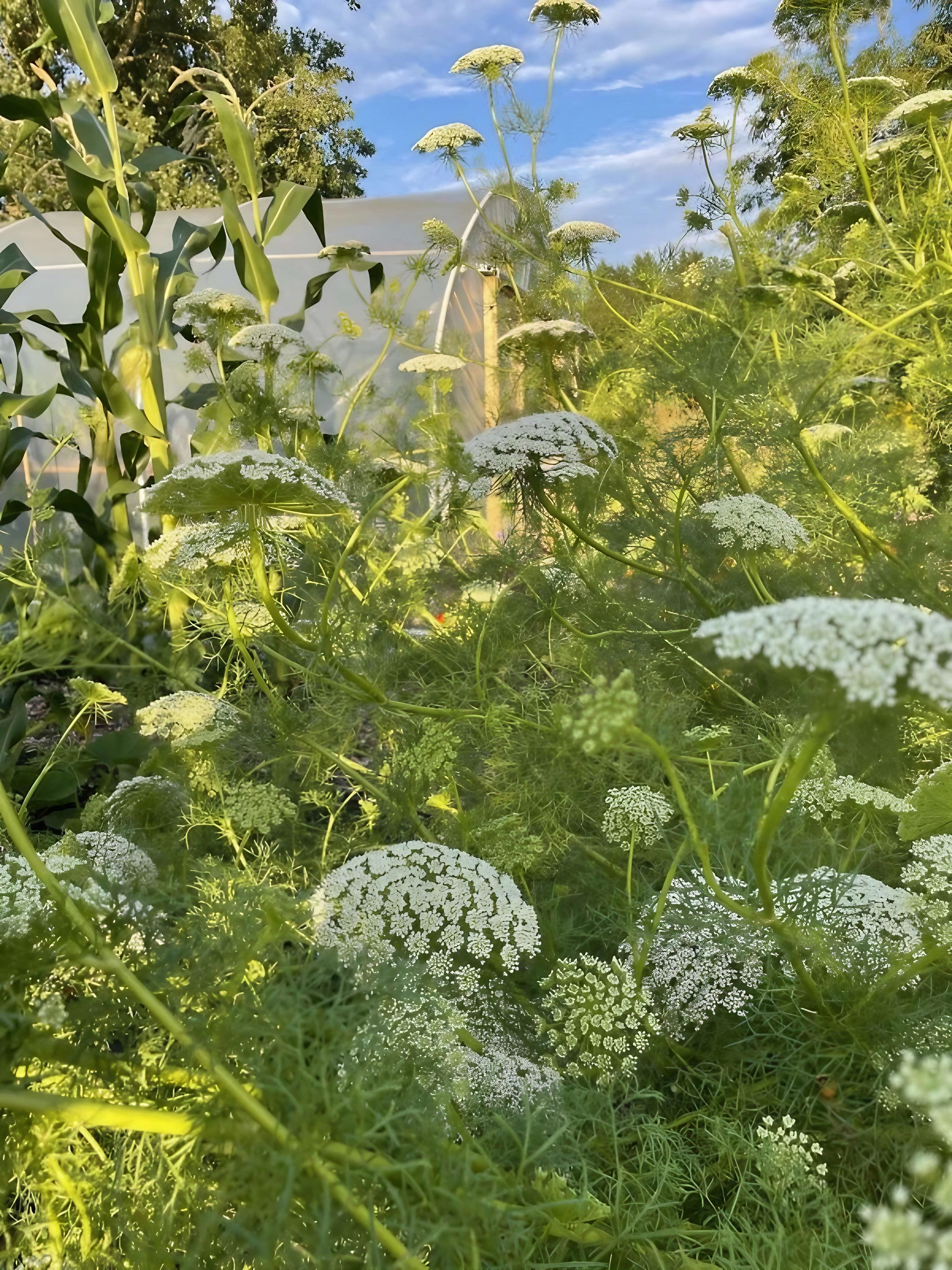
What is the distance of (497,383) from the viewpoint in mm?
4012

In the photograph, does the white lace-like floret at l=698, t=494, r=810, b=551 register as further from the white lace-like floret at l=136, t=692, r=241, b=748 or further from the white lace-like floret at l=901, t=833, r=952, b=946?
the white lace-like floret at l=136, t=692, r=241, b=748

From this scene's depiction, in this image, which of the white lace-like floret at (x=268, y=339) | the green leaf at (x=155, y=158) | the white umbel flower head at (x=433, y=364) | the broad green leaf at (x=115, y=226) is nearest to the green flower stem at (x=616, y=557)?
the white lace-like floret at (x=268, y=339)

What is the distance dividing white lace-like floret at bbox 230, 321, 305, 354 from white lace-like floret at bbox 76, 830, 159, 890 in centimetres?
195

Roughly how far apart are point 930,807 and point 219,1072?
3.57ft

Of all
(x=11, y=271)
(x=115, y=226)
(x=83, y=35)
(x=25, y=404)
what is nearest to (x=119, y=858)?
(x=25, y=404)

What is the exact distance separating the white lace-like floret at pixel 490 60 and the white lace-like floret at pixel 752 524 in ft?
7.20

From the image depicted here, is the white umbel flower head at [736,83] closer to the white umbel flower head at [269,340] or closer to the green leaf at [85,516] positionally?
the white umbel flower head at [269,340]

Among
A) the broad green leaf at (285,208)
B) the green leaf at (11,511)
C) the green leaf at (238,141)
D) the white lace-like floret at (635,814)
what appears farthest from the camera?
the broad green leaf at (285,208)

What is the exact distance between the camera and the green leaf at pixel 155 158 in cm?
351

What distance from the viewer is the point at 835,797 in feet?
5.03

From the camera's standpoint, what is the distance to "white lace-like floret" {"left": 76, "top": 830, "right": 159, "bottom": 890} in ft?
4.76

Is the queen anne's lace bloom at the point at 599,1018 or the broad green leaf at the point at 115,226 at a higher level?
the broad green leaf at the point at 115,226

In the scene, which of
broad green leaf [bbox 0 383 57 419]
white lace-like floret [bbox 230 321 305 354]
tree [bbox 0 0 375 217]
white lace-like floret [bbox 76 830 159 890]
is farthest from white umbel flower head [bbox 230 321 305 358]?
tree [bbox 0 0 375 217]

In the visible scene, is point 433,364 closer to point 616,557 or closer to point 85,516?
point 85,516
